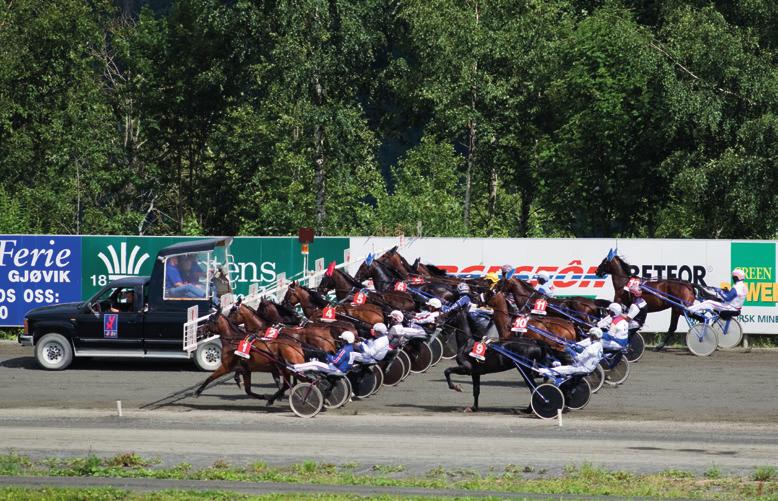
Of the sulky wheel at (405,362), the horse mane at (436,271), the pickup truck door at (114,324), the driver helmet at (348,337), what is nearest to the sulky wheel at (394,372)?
the sulky wheel at (405,362)

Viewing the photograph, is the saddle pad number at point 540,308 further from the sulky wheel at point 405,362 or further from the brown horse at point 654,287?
the brown horse at point 654,287

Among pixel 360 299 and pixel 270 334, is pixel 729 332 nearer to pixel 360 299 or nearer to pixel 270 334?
pixel 360 299

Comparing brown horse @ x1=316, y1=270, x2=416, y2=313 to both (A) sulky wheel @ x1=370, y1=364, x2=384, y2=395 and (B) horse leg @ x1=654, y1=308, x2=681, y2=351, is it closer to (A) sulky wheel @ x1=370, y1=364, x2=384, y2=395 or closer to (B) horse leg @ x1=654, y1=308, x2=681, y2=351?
(A) sulky wheel @ x1=370, y1=364, x2=384, y2=395

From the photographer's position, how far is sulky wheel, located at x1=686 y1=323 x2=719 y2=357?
28.9 meters

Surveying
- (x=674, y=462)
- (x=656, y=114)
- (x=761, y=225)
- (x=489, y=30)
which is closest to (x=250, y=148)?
(x=489, y=30)

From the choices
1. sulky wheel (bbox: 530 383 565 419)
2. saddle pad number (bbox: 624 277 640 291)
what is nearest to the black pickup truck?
sulky wheel (bbox: 530 383 565 419)

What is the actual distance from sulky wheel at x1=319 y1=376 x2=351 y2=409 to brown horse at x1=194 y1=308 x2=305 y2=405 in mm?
629

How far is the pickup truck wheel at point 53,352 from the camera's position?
26469 millimetres

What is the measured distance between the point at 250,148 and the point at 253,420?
25264 millimetres

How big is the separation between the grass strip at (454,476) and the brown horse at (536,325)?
6142 mm

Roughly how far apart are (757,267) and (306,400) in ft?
50.5

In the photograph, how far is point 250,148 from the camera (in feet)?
147

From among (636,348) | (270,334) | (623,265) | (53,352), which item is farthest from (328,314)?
(623,265)

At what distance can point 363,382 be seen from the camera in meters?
22.7
